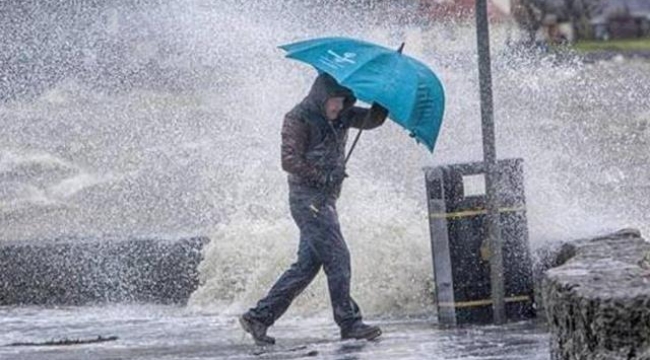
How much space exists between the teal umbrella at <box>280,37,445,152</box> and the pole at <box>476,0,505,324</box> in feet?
1.05

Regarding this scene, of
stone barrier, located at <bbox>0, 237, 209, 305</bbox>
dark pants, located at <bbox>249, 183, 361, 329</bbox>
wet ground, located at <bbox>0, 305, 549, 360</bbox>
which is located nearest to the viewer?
wet ground, located at <bbox>0, 305, 549, 360</bbox>

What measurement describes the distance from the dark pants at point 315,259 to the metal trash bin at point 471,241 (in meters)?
0.59

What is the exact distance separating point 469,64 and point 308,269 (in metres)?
10.1

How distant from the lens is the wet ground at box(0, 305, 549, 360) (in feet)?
34.8

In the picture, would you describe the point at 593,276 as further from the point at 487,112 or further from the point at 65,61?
the point at 65,61

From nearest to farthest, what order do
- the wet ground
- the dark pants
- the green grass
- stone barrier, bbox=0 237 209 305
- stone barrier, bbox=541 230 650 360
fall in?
stone barrier, bbox=541 230 650 360 < the wet ground < the dark pants < stone barrier, bbox=0 237 209 305 < the green grass

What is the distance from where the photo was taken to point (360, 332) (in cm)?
1122

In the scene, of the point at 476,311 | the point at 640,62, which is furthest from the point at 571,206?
the point at 640,62

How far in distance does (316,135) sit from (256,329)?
122 cm

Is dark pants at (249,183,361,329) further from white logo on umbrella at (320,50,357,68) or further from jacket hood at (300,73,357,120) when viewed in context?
white logo on umbrella at (320,50,357,68)

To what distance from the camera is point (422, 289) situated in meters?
13.1

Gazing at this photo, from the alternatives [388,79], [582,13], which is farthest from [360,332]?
[582,13]

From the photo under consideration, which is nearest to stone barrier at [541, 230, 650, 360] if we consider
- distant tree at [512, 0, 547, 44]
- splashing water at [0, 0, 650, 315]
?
splashing water at [0, 0, 650, 315]

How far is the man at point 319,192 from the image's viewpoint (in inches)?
431
